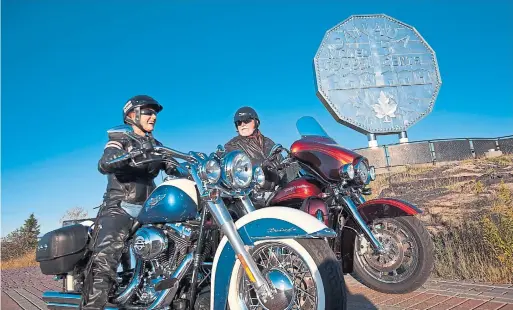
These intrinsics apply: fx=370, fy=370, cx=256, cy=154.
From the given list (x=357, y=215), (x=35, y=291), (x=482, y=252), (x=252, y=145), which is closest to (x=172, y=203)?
(x=357, y=215)

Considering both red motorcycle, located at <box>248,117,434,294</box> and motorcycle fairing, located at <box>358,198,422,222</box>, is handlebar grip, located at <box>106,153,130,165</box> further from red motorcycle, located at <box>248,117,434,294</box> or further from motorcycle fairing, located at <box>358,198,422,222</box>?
motorcycle fairing, located at <box>358,198,422,222</box>

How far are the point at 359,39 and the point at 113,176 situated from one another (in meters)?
20.2

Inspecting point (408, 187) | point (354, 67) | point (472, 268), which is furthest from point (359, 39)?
point (472, 268)

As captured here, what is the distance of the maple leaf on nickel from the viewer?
64.7 ft

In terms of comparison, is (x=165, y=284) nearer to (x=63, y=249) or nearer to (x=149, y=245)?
(x=149, y=245)

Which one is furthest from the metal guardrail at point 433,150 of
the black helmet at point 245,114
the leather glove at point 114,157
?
the leather glove at point 114,157

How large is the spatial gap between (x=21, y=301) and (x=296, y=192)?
450cm

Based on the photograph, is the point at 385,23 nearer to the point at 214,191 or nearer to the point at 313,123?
the point at 313,123

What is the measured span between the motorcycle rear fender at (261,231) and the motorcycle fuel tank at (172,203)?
0.43m

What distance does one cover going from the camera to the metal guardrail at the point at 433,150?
1692 centimetres

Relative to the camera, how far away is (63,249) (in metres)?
3.12

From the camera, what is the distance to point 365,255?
372 cm

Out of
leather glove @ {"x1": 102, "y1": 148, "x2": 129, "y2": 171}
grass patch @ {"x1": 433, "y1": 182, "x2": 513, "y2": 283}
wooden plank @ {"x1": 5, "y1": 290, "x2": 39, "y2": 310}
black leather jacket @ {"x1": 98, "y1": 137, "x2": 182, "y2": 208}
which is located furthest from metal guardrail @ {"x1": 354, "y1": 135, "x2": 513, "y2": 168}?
leather glove @ {"x1": 102, "y1": 148, "x2": 129, "y2": 171}

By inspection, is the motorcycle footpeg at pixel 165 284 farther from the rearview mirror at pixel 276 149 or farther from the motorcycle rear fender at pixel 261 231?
the rearview mirror at pixel 276 149
